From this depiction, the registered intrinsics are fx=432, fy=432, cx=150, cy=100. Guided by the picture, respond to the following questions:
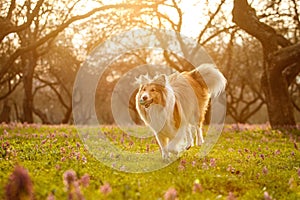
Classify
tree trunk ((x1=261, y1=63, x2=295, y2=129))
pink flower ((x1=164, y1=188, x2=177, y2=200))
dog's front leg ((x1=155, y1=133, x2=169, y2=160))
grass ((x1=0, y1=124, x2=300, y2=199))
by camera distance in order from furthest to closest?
tree trunk ((x1=261, y1=63, x2=295, y2=129))
dog's front leg ((x1=155, y1=133, x2=169, y2=160))
grass ((x1=0, y1=124, x2=300, y2=199))
pink flower ((x1=164, y1=188, x2=177, y2=200))

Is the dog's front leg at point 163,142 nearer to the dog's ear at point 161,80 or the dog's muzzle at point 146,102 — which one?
the dog's muzzle at point 146,102

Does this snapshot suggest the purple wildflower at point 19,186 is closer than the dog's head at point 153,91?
Yes

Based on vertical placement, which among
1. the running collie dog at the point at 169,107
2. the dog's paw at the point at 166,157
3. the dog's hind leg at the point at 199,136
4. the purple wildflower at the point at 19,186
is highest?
the running collie dog at the point at 169,107

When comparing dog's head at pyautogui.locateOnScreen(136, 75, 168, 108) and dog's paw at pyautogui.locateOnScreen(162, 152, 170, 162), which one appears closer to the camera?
dog's head at pyautogui.locateOnScreen(136, 75, 168, 108)

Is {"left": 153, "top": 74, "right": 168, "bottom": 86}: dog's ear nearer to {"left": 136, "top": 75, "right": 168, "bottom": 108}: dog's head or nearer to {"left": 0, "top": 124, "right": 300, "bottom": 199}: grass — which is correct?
{"left": 136, "top": 75, "right": 168, "bottom": 108}: dog's head

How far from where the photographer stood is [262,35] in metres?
19.6

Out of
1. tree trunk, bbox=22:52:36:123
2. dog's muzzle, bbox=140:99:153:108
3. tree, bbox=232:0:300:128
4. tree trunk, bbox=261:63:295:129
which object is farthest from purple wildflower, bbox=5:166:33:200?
tree trunk, bbox=22:52:36:123

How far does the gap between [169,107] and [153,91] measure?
66cm

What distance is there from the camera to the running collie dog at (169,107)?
9531 mm

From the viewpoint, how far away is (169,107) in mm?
9844

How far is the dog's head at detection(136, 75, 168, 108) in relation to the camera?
930 cm

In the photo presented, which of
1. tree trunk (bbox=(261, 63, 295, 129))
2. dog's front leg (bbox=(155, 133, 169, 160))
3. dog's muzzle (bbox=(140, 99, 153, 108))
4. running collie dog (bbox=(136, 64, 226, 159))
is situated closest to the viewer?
dog's muzzle (bbox=(140, 99, 153, 108))

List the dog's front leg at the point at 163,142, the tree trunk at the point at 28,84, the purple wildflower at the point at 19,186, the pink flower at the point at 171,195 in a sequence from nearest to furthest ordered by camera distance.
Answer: the purple wildflower at the point at 19,186 < the pink flower at the point at 171,195 < the dog's front leg at the point at 163,142 < the tree trunk at the point at 28,84

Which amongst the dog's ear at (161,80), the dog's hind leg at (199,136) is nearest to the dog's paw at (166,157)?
the dog's ear at (161,80)
